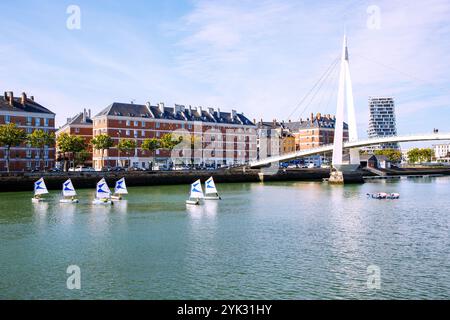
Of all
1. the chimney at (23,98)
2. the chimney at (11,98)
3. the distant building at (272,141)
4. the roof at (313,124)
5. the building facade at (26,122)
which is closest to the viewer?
the building facade at (26,122)

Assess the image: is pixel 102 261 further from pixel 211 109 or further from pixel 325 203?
pixel 211 109

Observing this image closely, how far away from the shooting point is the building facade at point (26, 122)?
76.8 meters

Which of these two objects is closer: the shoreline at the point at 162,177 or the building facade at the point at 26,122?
the shoreline at the point at 162,177

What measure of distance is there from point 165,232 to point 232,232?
4353 millimetres

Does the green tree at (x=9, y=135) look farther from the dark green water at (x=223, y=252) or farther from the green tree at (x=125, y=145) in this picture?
the dark green water at (x=223, y=252)

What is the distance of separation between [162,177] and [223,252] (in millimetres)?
55494

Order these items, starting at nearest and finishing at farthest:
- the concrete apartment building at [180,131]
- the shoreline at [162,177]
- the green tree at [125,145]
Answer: the shoreline at [162,177]
the green tree at [125,145]
the concrete apartment building at [180,131]

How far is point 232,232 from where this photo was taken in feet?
105

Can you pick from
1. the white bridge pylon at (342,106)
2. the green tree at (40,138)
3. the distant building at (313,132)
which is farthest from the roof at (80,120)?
the distant building at (313,132)

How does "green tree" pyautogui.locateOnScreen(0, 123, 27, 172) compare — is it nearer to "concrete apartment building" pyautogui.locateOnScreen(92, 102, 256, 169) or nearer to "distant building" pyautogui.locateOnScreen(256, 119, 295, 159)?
"concrete apartment building" pyautogui.locateOnScreen(92, 102, 256, 169)

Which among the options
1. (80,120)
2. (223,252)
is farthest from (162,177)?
(223,252)

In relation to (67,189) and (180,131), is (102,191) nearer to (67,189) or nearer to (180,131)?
(67,189)

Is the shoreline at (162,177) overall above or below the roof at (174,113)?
below
